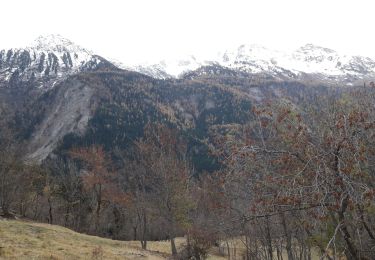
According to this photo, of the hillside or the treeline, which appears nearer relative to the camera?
the treeline

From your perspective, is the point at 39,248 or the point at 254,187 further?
the point at 39,248

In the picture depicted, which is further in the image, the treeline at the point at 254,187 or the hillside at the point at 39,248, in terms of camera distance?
the hillside at the point at 39,248

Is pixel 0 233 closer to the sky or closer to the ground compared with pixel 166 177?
closer to the ground

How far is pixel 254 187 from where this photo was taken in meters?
10.2

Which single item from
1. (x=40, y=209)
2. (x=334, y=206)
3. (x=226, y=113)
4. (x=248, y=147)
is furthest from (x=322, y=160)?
(x=226, y=113)

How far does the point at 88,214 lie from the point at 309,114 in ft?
168

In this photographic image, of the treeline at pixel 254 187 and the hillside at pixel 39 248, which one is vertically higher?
the treeline at pixel 254 187

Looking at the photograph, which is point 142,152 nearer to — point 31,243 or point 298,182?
point 31,243

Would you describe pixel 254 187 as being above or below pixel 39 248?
above

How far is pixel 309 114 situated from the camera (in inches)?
379

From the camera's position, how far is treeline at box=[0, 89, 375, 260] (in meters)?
7.07

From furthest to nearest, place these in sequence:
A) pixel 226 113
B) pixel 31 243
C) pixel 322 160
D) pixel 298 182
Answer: pixel 226 113 < pixel 31 243 < pixel 298 182 < pixel 322 160

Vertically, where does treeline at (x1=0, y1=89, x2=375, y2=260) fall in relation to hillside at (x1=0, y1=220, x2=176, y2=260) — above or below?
above

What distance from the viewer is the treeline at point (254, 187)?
707cm
